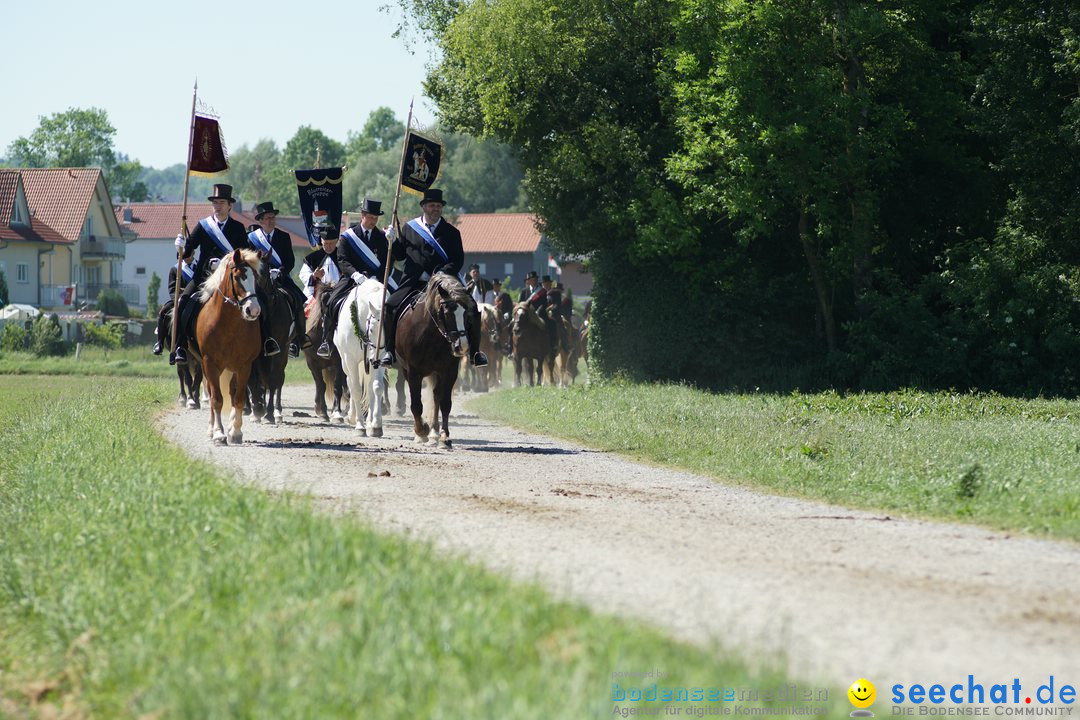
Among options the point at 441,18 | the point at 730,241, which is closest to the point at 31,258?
the point at 441,18

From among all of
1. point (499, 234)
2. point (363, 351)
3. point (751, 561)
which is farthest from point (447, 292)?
point (499, 234)

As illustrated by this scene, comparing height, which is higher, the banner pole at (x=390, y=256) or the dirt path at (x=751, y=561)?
the banner pole at (x=390, y=256)

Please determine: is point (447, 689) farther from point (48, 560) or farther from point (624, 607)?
point (48, 560)

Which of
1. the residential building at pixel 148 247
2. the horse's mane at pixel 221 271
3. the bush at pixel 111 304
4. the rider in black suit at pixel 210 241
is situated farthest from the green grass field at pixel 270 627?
the residential building at pixel 148 247

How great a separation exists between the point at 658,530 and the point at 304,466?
5.08 m

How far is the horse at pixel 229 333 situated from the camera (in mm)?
16016

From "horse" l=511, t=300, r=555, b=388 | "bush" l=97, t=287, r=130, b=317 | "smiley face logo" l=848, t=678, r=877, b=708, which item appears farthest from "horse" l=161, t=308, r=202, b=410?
"bush" l=97, t=287, r=130, b=317

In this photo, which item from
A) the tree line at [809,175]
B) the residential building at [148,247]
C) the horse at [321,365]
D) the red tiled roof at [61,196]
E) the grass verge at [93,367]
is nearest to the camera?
the horse at [321,365]

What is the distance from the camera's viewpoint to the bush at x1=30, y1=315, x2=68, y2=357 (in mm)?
47562

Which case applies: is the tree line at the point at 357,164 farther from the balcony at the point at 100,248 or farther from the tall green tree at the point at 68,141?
the balcony at the point at 100,248

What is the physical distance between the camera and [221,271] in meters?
16.2

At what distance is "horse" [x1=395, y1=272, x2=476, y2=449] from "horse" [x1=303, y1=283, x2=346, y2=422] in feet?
15.0

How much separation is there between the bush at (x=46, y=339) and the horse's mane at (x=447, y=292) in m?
34.1

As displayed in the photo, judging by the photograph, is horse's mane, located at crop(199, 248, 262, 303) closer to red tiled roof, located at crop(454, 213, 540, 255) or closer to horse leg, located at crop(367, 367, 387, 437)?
horse leg, located at crop(367, 367, 387, 437)
